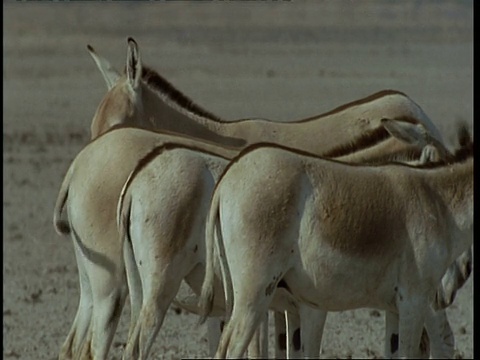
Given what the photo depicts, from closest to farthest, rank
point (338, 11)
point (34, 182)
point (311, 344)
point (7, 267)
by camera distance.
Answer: point (311, 344) → point (7, 267) → point (34, 182) → point (338, 11)

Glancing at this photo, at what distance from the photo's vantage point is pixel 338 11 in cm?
5816

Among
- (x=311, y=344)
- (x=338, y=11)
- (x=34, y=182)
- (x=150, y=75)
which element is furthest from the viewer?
(x=338, y=11)

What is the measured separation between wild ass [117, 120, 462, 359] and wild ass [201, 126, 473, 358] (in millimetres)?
312

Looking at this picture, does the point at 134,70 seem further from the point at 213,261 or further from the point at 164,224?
the point at 213,261

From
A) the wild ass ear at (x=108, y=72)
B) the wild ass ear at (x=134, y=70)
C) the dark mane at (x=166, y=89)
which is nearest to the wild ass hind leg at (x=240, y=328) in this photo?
the wild ass ear at (x=134, y=70)

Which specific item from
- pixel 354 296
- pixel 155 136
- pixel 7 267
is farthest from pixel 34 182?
pixel 354 296

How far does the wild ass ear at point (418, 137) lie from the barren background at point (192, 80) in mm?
2352

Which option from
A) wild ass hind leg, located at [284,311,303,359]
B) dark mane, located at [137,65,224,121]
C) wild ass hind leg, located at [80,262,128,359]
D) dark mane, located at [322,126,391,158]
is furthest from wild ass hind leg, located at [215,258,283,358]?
dark mane, located at [137,65,224,121]

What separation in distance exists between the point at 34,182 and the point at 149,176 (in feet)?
40.2

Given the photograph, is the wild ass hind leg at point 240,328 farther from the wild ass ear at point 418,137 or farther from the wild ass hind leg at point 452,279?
the wild ass hind leg at point 452,279

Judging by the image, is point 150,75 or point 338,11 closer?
point 150,75

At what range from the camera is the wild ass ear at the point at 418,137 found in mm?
7975

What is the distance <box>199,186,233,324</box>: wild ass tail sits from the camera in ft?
21.7

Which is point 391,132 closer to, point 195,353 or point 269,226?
point 269,226
